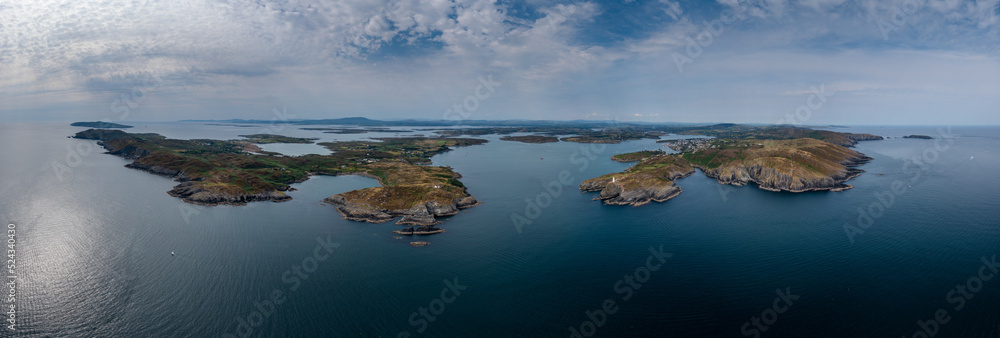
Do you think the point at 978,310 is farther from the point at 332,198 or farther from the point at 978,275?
the point at 332,198

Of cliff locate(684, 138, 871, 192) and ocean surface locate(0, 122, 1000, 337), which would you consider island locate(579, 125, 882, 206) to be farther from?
ocean surface locate(0, 122, 1000, 337)

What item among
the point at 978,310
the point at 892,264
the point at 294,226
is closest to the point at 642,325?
the point at 978,310

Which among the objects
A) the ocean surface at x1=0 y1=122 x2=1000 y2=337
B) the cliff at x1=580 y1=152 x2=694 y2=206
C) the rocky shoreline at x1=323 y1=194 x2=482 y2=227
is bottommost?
the ocean surface at x1=0 y1=122 x2=1000 y2=337

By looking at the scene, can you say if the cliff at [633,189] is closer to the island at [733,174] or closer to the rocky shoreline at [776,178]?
the island at [733,174]

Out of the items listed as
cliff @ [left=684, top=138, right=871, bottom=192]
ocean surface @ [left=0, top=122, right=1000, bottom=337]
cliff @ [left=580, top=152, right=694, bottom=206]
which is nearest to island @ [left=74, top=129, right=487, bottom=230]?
ocean surface @ [left=0, top=122, right=1000, bottom=337]

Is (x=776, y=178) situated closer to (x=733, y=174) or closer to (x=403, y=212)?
(x=733, y=174)

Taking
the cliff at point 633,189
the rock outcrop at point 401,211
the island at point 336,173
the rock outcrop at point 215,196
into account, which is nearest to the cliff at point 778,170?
the cliff at point 633,189

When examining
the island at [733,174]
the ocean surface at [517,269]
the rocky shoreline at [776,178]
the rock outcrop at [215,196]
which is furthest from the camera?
the rocky shoreline at [776,178]

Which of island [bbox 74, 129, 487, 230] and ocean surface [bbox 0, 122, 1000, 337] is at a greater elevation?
island [bbox 74, 129, 487, 230]

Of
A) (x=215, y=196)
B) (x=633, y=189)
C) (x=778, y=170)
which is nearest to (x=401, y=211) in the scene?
(x=215, y=196)
